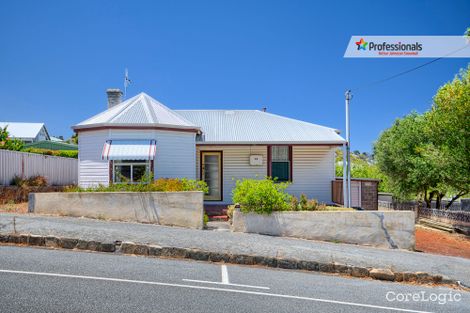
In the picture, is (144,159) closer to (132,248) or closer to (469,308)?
(132,248)

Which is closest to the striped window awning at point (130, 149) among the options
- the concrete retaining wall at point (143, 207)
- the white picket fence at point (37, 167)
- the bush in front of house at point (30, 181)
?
the concrete retaining wall at point (143, 207)

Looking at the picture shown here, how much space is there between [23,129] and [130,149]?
133ft

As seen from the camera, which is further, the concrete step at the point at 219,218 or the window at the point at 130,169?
the window at the point at 130,169

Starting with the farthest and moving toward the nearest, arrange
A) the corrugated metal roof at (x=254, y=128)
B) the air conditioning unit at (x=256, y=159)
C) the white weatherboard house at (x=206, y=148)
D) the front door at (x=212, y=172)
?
the front door at (x=212, y=172), the air conditioning unit at (x=256, y=159), the corrugated metal roof at (x=254, y=128), the white weatherboard house at (x=206, y=148)

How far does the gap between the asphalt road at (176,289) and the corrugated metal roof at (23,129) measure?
42068 mm

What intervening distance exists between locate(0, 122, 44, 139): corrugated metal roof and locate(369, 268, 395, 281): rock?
150 feet

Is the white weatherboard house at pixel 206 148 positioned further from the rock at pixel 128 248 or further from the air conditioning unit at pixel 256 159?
the rock at pixel 128 248

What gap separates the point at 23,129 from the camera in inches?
1742

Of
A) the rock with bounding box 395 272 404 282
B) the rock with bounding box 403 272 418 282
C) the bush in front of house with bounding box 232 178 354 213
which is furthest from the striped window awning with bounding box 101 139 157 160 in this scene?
the rock with bounding box 403 272 418 282

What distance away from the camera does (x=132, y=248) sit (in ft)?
24.4

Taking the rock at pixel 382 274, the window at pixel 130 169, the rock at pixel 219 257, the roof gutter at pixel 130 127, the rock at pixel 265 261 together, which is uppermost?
the roof gutter at pixel 130 127

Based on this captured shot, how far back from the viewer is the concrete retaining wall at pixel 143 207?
32.8 feet

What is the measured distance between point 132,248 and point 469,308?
6581mm

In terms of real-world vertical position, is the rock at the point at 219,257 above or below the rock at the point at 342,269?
above
